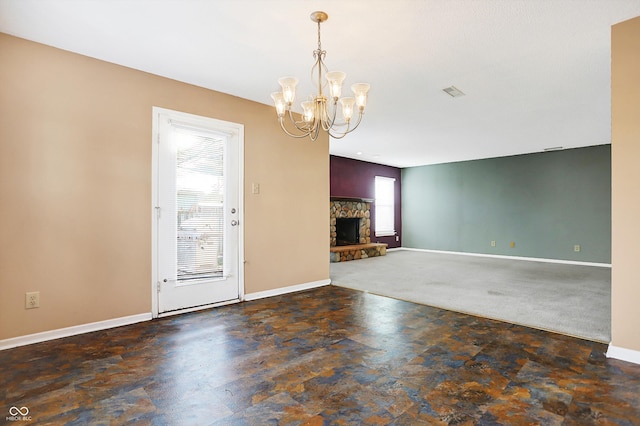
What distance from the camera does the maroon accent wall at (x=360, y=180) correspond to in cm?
796

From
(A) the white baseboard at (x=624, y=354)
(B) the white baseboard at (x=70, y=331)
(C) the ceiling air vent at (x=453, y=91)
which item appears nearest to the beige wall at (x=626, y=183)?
(A) the white baseboard at (x=624, y=354)

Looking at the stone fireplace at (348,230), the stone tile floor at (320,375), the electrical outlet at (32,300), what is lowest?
the stone tile floor at (320,375)

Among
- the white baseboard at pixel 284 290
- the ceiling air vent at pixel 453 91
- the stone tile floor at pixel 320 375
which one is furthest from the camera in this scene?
the white baseboard at pixel 284 290

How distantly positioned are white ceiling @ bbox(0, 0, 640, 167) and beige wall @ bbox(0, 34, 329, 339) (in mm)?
213

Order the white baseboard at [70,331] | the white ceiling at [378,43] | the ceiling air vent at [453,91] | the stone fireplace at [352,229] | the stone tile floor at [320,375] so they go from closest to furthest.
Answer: the stone tile floor at [320,375], the white ceiling at [378,43], the white baseboard at [70,331], the ceiling air vent at [453,91], the stone fireplace at [352,229]

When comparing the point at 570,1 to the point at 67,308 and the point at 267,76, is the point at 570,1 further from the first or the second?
the point at 67,308

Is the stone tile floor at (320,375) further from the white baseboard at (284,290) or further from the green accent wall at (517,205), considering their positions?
the green accent wall at (517,205)

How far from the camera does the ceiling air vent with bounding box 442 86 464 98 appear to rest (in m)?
3.65

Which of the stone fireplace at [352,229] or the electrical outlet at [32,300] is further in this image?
the stone fireplace at [352,229]

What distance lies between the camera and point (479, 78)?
3396 millimetres

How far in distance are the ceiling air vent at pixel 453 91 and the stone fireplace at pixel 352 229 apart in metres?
4.10

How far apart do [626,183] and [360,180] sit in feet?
20.7

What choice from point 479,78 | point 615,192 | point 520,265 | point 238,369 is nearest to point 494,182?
point 520,265

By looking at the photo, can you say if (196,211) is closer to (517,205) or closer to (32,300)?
(32,300)
